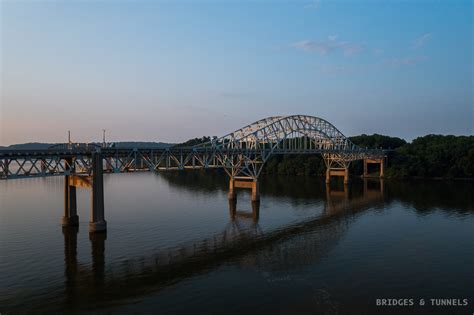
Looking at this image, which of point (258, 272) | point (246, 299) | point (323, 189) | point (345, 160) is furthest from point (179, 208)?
point (345, 160)

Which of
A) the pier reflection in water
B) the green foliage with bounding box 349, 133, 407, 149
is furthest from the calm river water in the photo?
the green foliage with bounding box 349, 133, 407, 149

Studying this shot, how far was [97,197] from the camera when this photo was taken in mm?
43031

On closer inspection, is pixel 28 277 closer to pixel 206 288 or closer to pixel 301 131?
pixel 206 288

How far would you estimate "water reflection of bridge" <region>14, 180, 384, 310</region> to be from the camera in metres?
27.6

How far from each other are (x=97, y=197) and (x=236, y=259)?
17485 mm

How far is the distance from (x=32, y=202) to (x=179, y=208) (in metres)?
26.6

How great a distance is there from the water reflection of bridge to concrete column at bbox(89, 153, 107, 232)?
1113mm

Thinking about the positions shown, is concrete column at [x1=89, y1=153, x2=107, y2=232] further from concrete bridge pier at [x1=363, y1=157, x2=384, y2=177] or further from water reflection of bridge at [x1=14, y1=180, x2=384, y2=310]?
concrete bridge pier at [x1=363, y1=157, x2=384, y2=177]

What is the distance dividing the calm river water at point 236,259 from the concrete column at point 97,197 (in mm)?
1455

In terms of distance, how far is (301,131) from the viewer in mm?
97875

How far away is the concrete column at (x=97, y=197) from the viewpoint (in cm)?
4306

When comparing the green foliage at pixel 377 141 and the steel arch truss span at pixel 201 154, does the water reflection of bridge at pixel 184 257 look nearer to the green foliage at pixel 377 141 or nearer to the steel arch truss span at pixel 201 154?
the steel arch truss span at pixel 201 154

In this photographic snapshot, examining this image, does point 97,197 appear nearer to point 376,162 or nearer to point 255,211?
point 255,211

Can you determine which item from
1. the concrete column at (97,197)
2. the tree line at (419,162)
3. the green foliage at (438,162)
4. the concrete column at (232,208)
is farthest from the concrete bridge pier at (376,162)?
the concrete column at (97,197)
